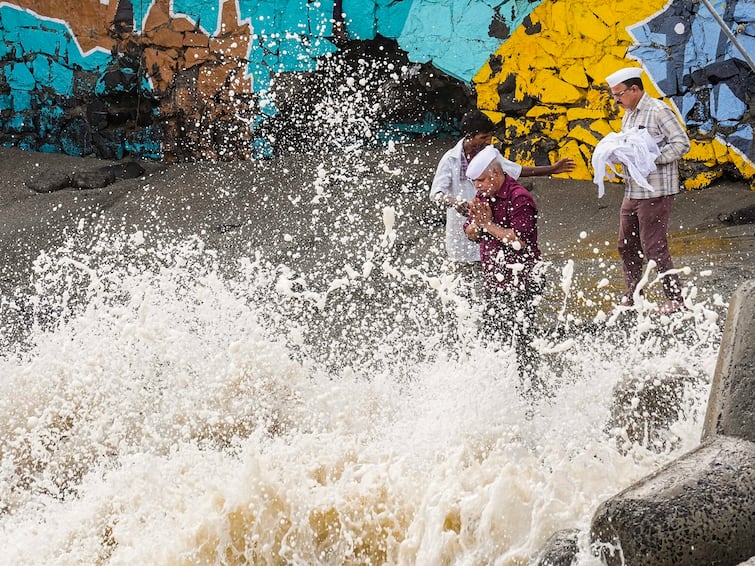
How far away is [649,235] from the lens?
5.20 metres

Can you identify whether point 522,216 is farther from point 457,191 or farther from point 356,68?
point 356,68

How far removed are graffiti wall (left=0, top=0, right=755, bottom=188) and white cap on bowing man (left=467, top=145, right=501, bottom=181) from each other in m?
4.19

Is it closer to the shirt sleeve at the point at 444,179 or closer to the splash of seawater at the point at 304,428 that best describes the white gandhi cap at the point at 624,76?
the shirt sleeve at the point at 444,179

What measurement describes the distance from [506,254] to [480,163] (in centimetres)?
46

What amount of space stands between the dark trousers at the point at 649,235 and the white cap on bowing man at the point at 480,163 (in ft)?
3.94

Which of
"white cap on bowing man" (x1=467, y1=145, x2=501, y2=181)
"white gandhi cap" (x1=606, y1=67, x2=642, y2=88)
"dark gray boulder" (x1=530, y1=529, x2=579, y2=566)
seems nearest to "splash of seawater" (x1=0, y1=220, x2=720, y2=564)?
"dark gray boulder" (x1=530, y1=529, x2=579, y2=566)

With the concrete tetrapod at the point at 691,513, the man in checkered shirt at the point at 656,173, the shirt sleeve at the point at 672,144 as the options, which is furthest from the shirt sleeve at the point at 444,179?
the concrete tetrapod at the point at 691,513

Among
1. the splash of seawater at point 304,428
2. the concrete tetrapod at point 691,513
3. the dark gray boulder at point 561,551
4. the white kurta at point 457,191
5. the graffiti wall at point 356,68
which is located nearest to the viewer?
the concrete tetrapod at point 691,513

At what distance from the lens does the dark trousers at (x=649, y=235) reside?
5.18m

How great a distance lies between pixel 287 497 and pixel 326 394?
108cm

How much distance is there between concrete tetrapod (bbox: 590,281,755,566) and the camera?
2.51m

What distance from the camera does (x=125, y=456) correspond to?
14.4 ft

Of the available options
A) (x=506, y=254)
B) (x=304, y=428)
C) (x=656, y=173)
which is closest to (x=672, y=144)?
(x=656, y=173)

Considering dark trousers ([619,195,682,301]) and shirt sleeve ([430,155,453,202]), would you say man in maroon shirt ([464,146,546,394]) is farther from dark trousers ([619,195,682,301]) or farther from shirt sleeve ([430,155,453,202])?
dark trousers ([619,195,682,301])
